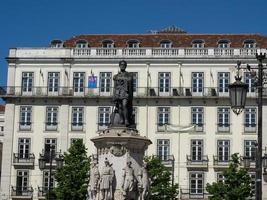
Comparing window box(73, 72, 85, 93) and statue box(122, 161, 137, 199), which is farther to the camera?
window box(73, 72, 85, 93)

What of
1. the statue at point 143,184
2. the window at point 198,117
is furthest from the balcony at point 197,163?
the statue at point 143,184

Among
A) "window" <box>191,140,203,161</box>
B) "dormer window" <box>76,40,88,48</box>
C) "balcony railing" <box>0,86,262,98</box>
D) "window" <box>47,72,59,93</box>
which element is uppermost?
"dormer window" <box>76,40,88,48</box>

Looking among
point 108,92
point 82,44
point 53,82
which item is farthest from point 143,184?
point 82,44

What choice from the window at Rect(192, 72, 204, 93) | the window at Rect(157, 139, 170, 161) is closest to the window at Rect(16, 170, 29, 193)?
the window at Rect(157, 139, 170, 161)

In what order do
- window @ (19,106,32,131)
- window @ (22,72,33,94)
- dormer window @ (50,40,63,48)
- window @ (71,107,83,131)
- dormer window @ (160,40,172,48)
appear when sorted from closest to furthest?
window @ (71,107,83,131) → window @ (19,106,32,131) → window @ (22,72,33,94) → dormer window @ (160,40,172,48) → dormer window @ (50,40,63,48)

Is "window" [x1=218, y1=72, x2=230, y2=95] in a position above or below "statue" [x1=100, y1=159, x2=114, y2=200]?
above

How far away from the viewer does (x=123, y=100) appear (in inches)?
819

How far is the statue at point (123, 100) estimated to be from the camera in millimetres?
20797

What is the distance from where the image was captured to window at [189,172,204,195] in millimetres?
58438

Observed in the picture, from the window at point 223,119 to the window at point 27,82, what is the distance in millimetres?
17596

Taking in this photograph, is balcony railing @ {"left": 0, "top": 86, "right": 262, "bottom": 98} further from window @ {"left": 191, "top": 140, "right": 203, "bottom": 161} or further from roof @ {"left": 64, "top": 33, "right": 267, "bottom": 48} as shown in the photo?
roof @ {"left": 64, "top": 33, "right": 267, "bottom": 48}

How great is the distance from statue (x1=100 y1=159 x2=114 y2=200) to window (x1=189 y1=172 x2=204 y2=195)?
1550 inches

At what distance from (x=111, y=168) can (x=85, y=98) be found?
40935 mm

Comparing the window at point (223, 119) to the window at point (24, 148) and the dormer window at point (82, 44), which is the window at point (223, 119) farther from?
the window at point (24, 148)
